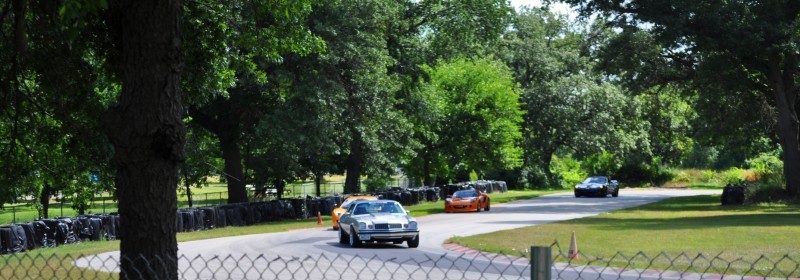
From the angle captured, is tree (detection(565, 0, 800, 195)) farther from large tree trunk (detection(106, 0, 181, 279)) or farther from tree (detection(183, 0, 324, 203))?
large tree trunk (detection(106, 0, 181, 279))

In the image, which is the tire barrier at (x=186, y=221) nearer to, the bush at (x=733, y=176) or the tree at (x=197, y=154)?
the tree at (x=197, y=154)

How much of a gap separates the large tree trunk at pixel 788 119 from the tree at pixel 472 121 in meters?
22.7

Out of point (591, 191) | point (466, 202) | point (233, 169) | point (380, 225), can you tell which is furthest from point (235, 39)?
point (591, 191)

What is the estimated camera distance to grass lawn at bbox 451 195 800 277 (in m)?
23.4

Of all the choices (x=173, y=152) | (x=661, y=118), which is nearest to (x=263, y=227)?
(x=173, y=152)

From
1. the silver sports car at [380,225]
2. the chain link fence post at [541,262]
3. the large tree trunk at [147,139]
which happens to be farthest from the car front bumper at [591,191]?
the chain link fence post at [541,262]

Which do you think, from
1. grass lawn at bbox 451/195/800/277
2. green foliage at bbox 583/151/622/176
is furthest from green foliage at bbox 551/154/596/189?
grass lawn at bbox 451/195/800/277

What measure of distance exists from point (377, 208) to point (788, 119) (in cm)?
2815

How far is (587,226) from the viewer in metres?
34.8

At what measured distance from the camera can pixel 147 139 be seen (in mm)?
6184

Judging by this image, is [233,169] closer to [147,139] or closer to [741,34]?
[741,34]

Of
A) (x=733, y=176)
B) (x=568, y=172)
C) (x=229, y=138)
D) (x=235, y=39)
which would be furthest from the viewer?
(x=568, y=172)

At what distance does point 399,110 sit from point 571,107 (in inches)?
1633

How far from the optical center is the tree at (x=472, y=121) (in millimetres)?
68875
